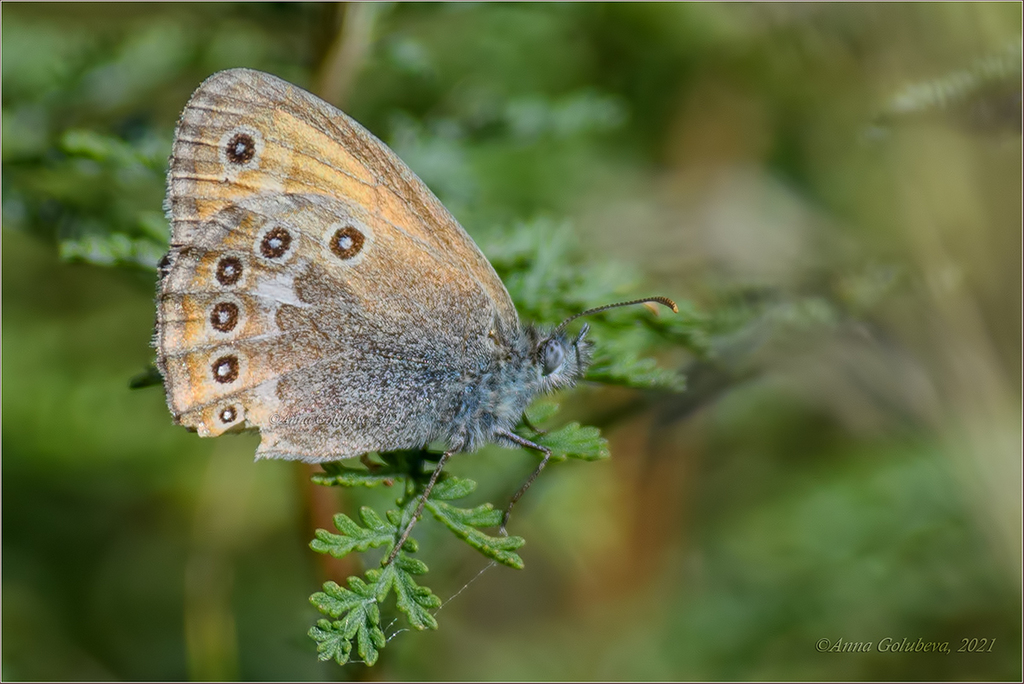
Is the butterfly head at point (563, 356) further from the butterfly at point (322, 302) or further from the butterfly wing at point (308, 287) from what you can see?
the butterfly wing at point (308, 287)

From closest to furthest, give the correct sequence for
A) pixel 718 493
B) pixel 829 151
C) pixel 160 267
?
pixel 160 267, pixel 718 493, pixel 829 151

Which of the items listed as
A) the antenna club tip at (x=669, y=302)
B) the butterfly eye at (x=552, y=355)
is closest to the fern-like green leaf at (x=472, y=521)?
the butterfly eye at (x=552, y=355)

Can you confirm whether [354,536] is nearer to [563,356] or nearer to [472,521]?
[472,521]

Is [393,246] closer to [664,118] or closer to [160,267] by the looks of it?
[160,267]

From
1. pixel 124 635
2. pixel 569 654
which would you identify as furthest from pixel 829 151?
pixel 124 635

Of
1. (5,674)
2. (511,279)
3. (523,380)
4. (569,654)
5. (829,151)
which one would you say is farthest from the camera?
(829,151)

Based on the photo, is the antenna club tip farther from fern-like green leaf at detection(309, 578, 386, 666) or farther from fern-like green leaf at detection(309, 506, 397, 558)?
fern-like green leaf at detection(309, 578, 386, 666)

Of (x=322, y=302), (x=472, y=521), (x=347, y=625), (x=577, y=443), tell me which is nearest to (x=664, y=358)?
(x=577, y=443)

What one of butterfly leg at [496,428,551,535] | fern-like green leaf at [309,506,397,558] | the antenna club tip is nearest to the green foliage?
fern-like green leaf at [309,506,397,558]
